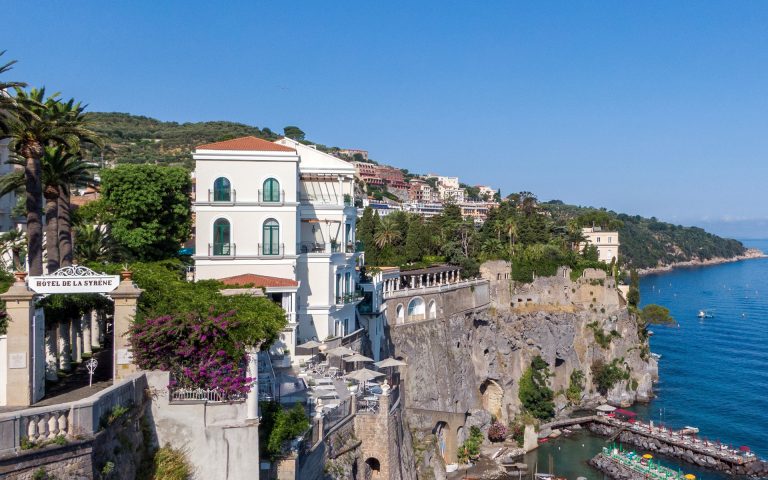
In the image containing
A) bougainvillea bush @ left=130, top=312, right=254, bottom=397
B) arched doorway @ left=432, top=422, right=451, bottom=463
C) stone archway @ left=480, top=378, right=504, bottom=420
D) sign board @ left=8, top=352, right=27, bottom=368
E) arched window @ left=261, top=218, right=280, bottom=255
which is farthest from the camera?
stone archway @ left=480, top=378, right=504, bottom=420

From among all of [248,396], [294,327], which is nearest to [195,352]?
[248,396]

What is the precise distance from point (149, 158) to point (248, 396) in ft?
272

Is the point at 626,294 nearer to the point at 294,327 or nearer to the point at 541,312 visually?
the point at 541,312

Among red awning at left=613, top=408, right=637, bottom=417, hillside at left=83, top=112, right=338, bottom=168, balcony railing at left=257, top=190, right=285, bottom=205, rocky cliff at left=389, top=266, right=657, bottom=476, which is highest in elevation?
hillside at left=83, top=112, right=338, bottom=168

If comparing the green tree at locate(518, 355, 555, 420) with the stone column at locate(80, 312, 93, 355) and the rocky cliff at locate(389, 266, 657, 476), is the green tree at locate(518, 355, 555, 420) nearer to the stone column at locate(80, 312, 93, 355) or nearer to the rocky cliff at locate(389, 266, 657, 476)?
the rocky cliff at locate(389, 266, 657, 476)

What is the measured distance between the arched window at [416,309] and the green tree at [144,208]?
22.0m

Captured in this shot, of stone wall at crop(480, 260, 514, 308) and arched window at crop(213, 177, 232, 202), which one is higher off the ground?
arched window at crop(213, 177, 232, 202)

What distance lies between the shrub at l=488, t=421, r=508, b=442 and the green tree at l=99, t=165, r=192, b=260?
3406 cm

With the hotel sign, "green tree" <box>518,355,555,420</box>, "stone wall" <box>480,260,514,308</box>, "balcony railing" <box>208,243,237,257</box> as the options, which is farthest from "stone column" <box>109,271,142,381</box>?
"stone wall" <box>480,260,514,308</box>

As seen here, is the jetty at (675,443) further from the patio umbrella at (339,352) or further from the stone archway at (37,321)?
the stone archway at (37,321)

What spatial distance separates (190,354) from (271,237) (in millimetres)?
16777

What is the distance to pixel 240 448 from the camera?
15352 millimetres

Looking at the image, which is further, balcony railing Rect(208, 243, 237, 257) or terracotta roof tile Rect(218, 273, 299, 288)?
balcony railing Rect(208, 243, 237, 257)

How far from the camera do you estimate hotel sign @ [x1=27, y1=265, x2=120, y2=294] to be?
49.4ft
